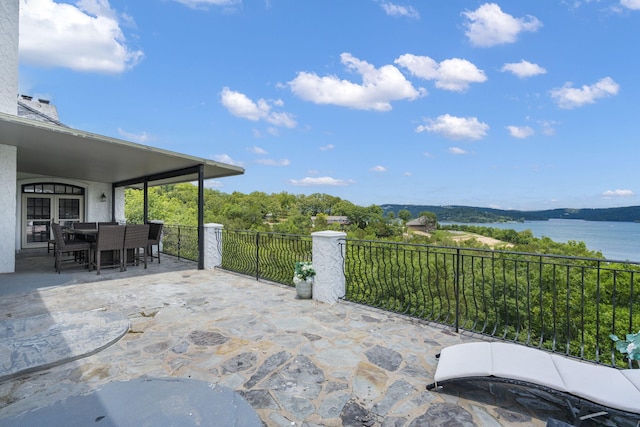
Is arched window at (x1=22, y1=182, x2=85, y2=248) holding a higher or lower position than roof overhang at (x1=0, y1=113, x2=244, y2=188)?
lower

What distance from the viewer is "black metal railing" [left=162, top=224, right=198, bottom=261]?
848 centimetres

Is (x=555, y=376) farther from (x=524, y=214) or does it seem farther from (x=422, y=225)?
(x=422, y=225)

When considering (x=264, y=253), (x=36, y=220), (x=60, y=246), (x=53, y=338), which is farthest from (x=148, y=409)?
(x=36, y=220)

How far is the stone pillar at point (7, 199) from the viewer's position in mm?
5703

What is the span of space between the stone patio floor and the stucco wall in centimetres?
359

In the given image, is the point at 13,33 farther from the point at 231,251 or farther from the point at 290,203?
the point at 290,203

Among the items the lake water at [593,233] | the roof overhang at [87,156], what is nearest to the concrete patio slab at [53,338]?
the roof overhang at [87,156]

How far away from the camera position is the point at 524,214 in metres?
20.8

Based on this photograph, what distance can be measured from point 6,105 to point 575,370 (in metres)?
9.02

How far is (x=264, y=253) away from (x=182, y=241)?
3790 mm

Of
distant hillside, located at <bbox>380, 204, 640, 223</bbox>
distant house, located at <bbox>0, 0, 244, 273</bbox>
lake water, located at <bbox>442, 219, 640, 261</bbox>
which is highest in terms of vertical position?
distant house, located at <bbox>0, 0, 244, 273</bbox>

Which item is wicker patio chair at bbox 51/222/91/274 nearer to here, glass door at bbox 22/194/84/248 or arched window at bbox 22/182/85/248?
glass door at bbox 22/194/84/248

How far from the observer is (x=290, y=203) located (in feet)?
158

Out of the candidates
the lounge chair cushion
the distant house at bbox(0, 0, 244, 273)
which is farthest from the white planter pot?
the distant house at bbox(0, 0, 244, 273)
